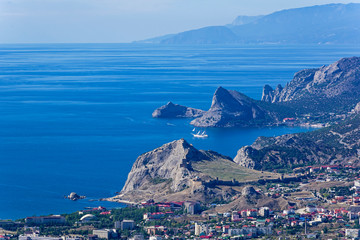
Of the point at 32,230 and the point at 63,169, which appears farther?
the point at 63,169

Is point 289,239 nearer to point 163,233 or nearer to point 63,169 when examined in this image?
point 163,233

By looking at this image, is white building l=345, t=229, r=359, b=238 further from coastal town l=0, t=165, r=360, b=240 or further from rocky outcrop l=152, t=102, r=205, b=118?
rocky outcrop l=152, t=102, r=205, b=118

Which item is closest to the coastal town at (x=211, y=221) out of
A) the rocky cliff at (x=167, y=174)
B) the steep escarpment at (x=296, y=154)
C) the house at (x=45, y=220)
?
the house at (x=45, y=220)

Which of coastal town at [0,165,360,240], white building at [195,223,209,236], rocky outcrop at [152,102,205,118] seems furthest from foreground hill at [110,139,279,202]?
rocky outcrop at [152,102,205,118]

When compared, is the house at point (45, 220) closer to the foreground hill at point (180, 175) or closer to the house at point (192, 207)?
the house at point (192, 207)

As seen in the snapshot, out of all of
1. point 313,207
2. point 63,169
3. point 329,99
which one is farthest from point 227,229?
point 329,99

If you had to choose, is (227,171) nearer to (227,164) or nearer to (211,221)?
(227,164)
